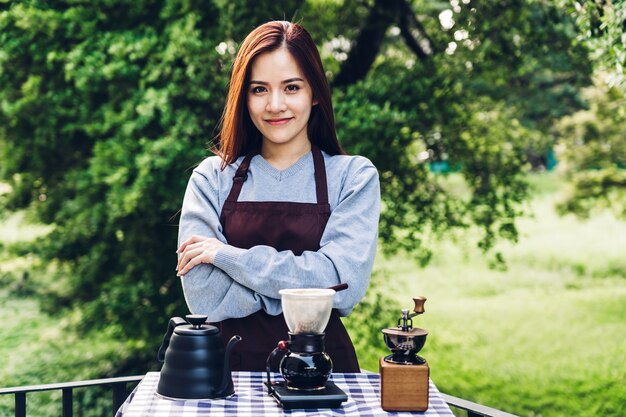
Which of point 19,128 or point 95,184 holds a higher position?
point 19,128

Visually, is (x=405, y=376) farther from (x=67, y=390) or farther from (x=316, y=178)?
(x=67, y=390)

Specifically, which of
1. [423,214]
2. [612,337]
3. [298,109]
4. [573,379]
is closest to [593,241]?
[612,337]

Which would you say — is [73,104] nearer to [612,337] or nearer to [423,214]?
[423,214]

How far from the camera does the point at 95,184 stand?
616cm

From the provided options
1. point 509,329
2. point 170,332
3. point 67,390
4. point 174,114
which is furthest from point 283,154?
point 509,329

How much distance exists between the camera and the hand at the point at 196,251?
2.34 metres

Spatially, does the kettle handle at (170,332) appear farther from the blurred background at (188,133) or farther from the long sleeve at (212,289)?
the blurred background at (188,133)

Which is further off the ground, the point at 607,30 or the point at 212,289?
the point at 607,30

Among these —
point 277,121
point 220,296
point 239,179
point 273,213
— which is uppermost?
point 277,121

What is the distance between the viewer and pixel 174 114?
582cm

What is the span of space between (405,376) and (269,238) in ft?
2.21

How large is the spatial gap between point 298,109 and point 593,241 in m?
16.1

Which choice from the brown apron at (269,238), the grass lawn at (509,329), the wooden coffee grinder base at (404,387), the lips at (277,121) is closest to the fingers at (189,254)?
the brown apron at (269,238)

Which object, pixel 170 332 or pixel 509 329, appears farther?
pixel 509 329
